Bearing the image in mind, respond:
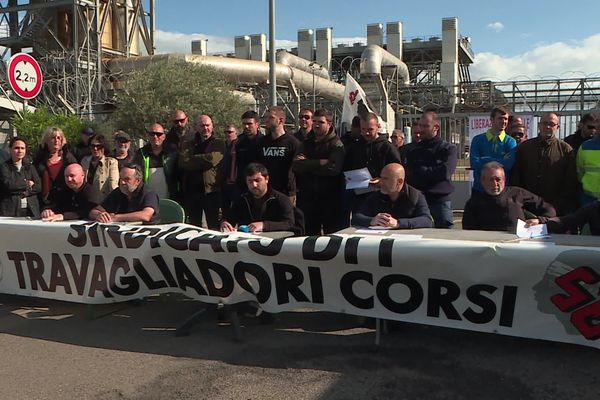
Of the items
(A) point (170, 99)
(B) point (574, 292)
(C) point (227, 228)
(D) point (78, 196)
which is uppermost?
(A) point (170, 99)

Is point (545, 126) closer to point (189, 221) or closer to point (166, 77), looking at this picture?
point (189, 221)

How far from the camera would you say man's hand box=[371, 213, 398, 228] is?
4.89 metres

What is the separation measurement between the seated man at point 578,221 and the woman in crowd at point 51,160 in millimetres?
5170

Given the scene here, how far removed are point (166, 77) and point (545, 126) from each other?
1778 centimetres

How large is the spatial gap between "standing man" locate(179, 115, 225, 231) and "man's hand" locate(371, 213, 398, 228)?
250 cm

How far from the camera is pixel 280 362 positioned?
425 cm

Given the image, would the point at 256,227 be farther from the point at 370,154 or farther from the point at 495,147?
the point at 495,147

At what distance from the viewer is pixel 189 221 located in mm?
7184

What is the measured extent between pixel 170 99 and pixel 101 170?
15.4m

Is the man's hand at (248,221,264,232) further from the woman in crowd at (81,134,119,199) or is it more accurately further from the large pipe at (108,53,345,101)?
the large pipe at (108,53,345,101)

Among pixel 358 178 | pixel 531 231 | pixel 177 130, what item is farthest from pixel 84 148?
pixel 531 231

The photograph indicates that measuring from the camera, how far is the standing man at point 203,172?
6.81 m

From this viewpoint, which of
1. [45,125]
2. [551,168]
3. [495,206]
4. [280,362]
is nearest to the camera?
[280,362]

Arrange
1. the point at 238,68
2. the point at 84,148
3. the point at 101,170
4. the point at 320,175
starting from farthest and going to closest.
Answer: the point at 238,68, the point at 84,148, the point at 101,170, the point at 320,175
